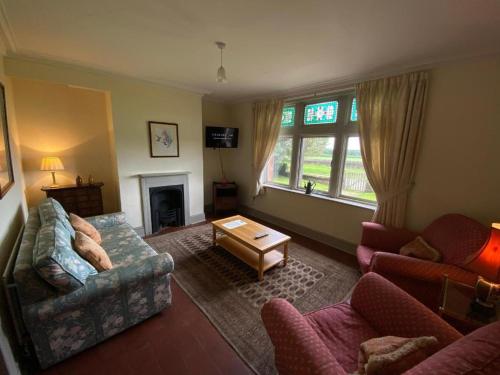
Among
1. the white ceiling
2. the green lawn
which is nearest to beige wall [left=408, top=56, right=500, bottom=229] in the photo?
the white ceiling

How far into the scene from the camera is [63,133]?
3.46 m

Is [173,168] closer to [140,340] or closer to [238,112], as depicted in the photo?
[238,112]

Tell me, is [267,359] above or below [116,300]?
below

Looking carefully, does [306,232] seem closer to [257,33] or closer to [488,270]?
[488,270]

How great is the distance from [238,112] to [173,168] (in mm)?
1953

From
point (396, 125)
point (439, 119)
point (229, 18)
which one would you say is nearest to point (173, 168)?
point (229, 18)

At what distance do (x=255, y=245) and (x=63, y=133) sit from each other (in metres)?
3.69

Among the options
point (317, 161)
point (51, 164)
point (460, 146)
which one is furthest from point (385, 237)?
point (51, 164)

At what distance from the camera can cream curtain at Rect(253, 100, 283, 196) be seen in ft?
12.5

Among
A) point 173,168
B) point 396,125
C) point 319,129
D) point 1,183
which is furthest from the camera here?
point 173,168

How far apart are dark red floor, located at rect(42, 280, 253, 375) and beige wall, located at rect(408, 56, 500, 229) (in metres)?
2.60

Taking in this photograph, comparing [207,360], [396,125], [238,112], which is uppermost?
[238,112]

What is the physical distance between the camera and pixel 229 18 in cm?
158

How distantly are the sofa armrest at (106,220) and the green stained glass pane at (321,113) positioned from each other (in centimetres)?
327
